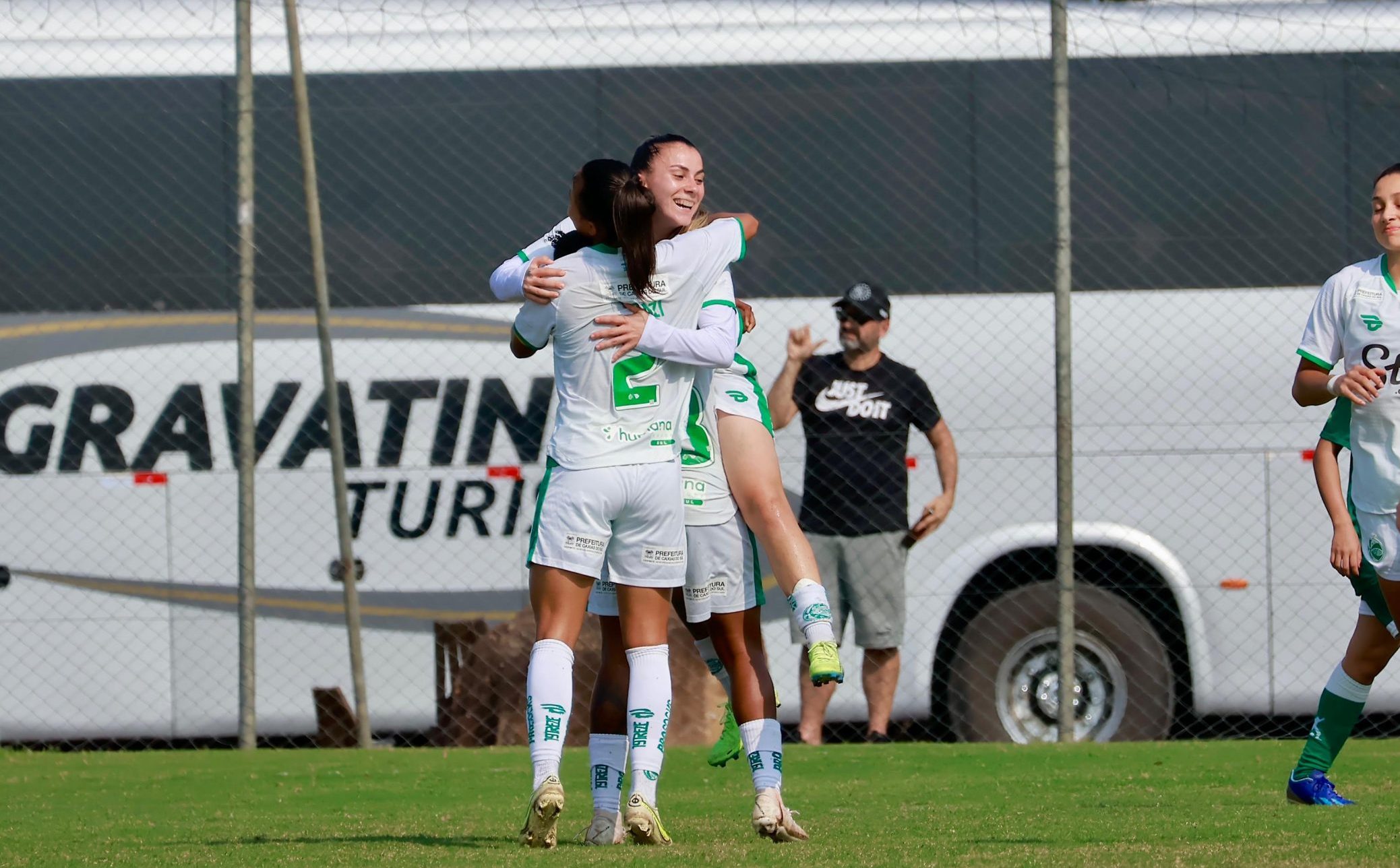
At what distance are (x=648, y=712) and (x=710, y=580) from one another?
0.46m

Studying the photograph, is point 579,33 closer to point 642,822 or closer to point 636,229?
point 636,229

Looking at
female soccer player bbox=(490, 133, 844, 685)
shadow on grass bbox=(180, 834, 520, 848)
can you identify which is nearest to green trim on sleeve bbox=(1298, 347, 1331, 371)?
female soccer player bbox=(490, 133, 844, 685)

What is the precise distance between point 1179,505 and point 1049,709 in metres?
1.25

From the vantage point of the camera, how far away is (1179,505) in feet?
29.9

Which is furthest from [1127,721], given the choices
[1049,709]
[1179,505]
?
[1179,505]

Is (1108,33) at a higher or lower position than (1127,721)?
higher

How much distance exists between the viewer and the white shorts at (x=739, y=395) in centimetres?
531

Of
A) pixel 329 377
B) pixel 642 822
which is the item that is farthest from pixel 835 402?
pixel 642 822

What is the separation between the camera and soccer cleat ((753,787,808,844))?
192 inches

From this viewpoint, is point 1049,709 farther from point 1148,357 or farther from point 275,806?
point 275,806

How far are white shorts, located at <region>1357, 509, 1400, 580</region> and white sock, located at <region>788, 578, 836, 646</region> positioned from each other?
156cm

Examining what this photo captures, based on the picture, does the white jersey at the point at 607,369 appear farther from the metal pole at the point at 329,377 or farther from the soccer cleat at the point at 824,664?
the metal pole at the point at 329,377

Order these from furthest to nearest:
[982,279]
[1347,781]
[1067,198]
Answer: [982,279]
[1067,198]
[1347,781]

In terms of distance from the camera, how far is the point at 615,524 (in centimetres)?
484
